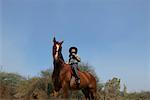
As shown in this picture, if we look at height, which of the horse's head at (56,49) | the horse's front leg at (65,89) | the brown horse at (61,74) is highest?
the horse's head at (56,49)

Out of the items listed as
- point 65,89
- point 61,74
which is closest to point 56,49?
point 61,74

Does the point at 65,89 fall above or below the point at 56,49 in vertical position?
below

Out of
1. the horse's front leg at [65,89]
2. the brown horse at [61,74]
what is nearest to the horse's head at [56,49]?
the brown horse at [61,74]

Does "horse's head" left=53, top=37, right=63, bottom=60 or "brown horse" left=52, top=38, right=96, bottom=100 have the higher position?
"horse's head" left=53, top=37, right=63, bottom=60

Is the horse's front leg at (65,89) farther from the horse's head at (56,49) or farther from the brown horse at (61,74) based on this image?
the horse's head at (56,49)

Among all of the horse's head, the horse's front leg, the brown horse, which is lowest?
the horse's front leg

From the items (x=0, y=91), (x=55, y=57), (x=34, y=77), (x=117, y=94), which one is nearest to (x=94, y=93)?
(x=55, y=57)

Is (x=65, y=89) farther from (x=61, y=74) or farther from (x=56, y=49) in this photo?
(x=56, y=49)

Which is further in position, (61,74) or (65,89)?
(61,74)

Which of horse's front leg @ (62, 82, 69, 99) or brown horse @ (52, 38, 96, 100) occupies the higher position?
brown horse @ (52, 38, 96, 100)

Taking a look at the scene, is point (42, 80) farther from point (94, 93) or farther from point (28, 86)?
point (94, 93)

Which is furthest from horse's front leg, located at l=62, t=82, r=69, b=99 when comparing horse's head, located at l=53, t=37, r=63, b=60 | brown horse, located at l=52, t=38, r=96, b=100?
horse's head, located at l=53, t=37, r=63, b=60

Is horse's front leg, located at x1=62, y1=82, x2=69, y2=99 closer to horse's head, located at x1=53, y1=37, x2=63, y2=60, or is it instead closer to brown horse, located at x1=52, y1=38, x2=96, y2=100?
brown horse, located at x1=52, y1=38, x2=96, y2=100

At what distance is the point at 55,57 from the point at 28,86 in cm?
1931
